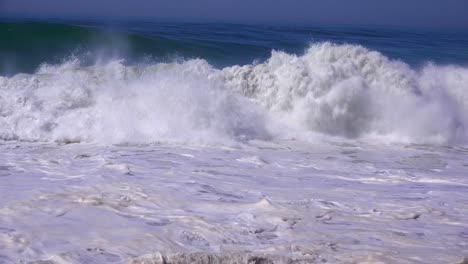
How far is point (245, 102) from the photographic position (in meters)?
9.78

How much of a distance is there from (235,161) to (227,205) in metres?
1.91

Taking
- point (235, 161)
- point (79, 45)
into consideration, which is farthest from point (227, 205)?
point (79, 45)

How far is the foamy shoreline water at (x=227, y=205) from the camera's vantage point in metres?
3.93

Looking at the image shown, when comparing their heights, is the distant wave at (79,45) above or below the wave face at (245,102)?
above

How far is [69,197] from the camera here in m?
5.03

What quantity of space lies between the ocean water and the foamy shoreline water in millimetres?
21

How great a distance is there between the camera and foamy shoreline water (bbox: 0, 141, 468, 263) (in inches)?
155

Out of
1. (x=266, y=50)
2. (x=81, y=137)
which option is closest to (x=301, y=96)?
(x=81, y=137)

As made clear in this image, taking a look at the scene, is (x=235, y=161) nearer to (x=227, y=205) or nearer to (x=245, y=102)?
(x=227, y=205)

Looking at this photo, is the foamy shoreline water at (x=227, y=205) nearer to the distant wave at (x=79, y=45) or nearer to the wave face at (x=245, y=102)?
the wave face at (x=245, y=102)

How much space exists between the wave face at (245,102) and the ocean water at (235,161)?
0.09 ft

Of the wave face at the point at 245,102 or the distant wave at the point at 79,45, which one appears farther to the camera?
the distant wave at the point at 79,45

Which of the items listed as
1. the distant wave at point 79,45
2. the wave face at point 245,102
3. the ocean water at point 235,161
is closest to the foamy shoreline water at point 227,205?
the ocean water at point 235,161

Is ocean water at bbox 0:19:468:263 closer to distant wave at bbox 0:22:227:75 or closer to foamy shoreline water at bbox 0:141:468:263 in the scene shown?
foamy shoreline water at bbox 0:141:468:263
